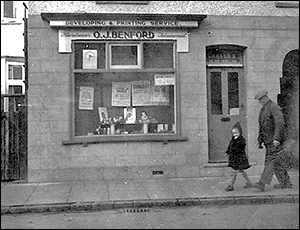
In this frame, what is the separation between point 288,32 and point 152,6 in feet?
3.31

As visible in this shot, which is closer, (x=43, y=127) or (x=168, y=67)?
(x=43, y=127)

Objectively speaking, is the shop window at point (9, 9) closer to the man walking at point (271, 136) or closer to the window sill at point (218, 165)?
the man walking at point (271, 136)

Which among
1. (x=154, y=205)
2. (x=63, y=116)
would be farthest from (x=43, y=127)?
(x=154, y=205)

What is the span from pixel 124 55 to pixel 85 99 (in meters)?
0.72

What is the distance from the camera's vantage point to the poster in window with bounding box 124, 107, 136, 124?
3.99 meters

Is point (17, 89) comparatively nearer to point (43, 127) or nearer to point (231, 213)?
point (43, 127)

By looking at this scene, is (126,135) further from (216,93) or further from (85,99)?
(216,93)

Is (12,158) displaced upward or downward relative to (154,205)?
upward

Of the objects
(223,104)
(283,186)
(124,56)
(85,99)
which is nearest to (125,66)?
(124,56)

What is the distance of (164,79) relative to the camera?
3.96m

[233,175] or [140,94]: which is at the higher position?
[140,94]

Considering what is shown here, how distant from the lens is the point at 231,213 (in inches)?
136

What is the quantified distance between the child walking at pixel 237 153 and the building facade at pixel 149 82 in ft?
0.23

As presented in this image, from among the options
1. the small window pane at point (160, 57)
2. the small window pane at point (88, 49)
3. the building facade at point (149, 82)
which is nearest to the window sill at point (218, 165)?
the building facade at point (149, 82)
